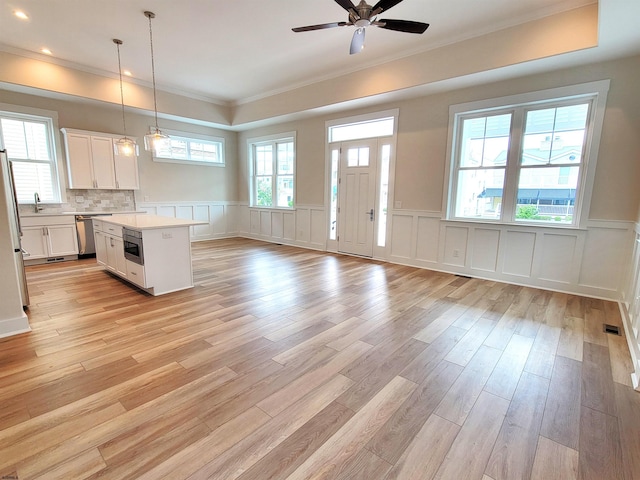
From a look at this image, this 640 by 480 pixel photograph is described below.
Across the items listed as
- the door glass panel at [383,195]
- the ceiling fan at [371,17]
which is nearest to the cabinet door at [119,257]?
the ceiling fan at [371,17]

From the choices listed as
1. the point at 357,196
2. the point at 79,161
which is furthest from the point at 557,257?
the point at 79,161

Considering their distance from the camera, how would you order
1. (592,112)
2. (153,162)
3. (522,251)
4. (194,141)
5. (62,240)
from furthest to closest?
(194,141) < (153,162) < (62,240) < (522,251) < (592,112)

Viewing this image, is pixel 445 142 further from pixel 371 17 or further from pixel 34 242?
pixel 34 242

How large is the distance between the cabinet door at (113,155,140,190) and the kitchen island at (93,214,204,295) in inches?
89.4

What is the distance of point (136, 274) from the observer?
12.6 feet

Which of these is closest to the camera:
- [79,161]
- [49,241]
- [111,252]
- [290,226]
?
[111,252]

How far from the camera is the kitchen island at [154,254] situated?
368 centimetres

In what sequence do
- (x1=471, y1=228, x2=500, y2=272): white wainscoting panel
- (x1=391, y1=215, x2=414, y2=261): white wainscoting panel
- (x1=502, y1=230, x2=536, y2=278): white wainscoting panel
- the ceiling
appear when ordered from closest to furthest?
the ceiling < (x1=502, y1=230, x2=536, y2=278): white wainscoting panel < (x1=471, y1=228, x2=500, y2=272): white wainscoting panel < (x1=391, y1=215, x2=414, y2=261): white wainscoting panel

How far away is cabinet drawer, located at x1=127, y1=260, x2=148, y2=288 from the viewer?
12.2 ft

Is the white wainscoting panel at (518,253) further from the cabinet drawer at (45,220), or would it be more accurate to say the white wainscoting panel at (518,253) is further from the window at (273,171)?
the cabinet drawer at (45,220)

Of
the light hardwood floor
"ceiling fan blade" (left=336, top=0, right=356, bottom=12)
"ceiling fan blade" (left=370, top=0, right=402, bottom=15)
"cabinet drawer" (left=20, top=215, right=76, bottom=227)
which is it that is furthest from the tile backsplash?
"ceiling fan blade" (left=370, top=0, right=402, bottom=15)

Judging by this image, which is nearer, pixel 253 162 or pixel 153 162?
pixel 153 162

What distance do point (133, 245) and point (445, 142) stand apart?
4.77 metres

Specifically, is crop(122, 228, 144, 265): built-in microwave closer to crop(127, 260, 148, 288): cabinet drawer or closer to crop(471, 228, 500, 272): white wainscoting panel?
crop(127, 260, 148, 288): cabinet drawer
